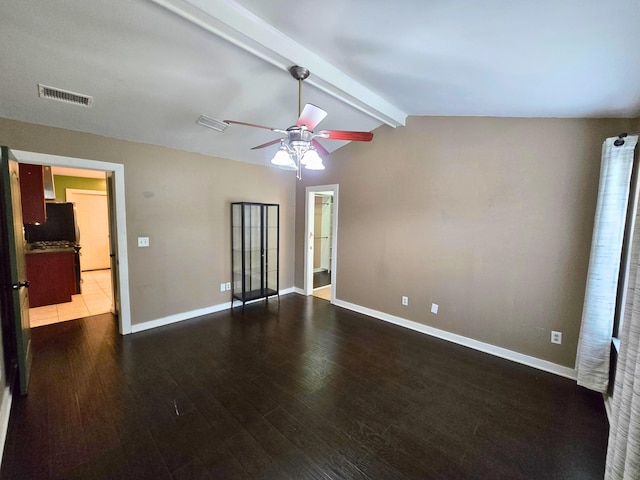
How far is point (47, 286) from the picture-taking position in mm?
4277

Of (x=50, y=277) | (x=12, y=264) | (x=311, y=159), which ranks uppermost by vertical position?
(x=311, y=159)

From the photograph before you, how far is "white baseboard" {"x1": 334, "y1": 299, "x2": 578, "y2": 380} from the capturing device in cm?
273

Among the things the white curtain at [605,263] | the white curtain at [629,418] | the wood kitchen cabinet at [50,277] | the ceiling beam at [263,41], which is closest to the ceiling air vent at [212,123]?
the ceiling beam at [263,41]

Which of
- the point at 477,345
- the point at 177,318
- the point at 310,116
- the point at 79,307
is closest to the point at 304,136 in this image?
the point at 310,116

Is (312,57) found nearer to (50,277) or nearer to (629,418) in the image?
(629,418)

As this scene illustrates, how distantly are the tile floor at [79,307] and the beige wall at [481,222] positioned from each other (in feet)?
14.0

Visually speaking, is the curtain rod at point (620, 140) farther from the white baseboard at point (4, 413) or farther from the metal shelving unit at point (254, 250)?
the white baseboard at point (4, 413)

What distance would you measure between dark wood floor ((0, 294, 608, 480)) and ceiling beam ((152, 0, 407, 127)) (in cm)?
281

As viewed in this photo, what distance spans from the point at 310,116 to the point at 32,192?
487 cm

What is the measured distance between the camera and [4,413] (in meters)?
1.90

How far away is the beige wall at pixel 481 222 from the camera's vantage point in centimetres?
261

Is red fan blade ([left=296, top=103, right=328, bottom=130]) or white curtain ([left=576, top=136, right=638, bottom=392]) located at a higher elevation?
red fan blade ([left=296, top=103, right=328, bottom=130])

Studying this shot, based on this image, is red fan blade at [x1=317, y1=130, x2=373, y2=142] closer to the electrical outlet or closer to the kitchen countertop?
the electrical outlet

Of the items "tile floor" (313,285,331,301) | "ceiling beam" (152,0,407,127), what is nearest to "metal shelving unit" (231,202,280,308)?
"tile floor" (313,285,331,301)
